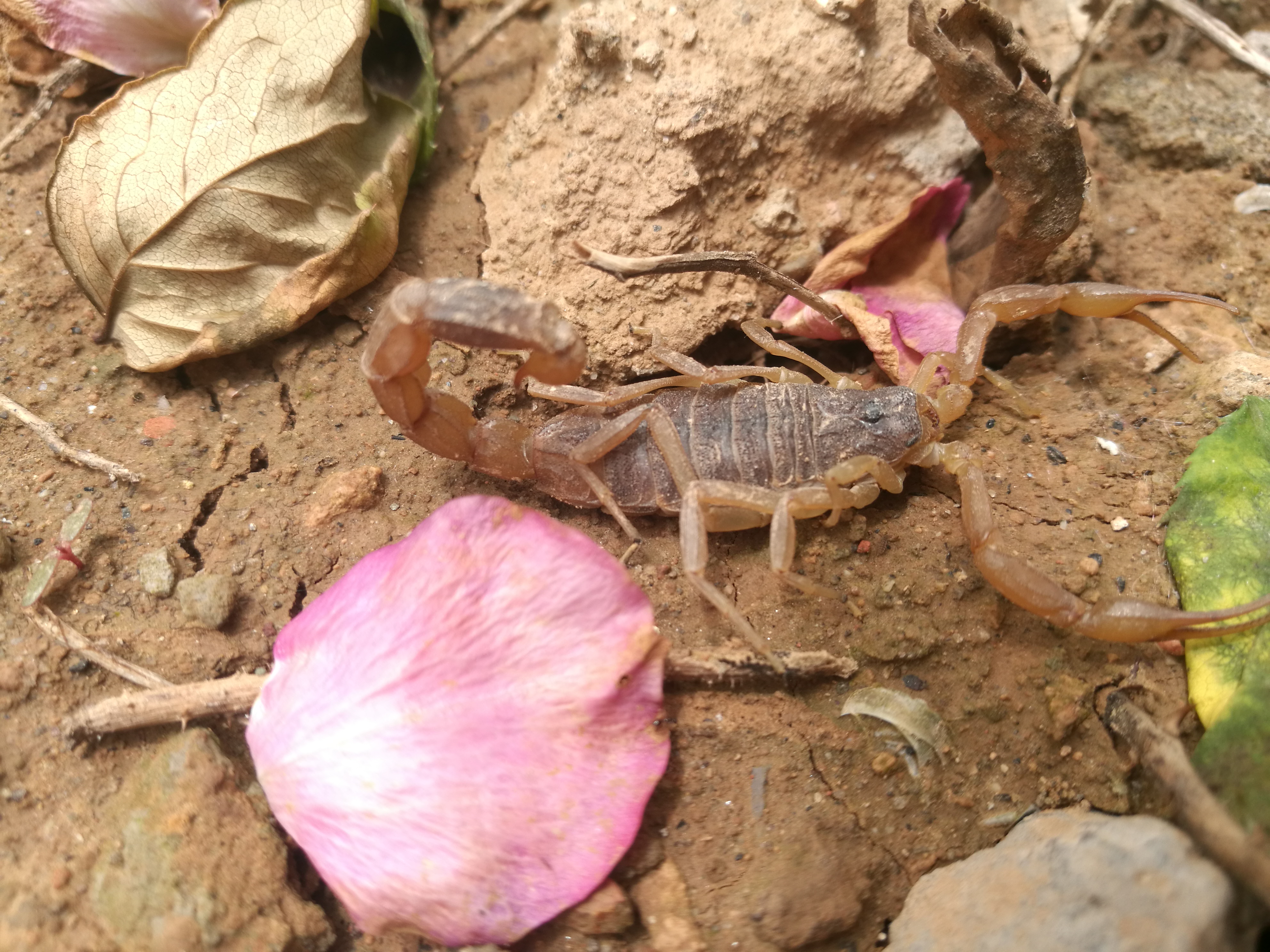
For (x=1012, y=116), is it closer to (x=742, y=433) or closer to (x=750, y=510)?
(x=742, y=433)

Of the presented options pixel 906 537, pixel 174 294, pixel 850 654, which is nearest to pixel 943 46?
pixel 906 537

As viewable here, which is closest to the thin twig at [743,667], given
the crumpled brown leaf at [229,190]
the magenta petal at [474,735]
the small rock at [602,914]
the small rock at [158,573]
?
the magenta petal at [474,735]

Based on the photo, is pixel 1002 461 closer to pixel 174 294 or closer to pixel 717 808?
pixel 717 808

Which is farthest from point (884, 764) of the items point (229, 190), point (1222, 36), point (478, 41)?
point (1222, 36)

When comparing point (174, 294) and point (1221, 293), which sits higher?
point (174, 294)

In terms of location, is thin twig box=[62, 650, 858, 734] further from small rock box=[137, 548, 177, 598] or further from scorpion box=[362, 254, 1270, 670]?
small rock box=[137, 548, 177, 598]

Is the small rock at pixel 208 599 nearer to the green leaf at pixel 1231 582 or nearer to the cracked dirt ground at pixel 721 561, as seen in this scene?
the cracked dirt ground at pixel 721 561
